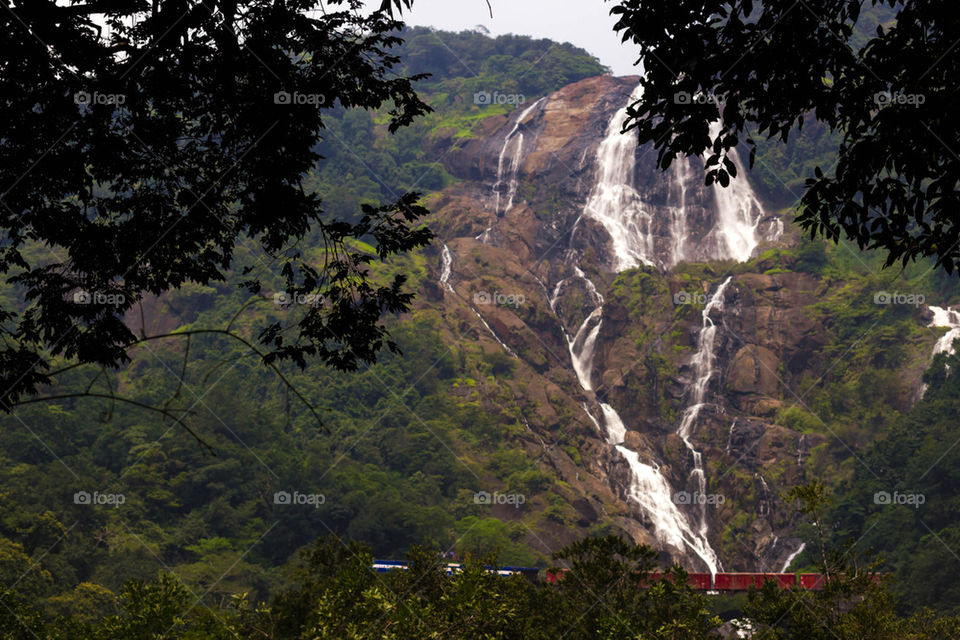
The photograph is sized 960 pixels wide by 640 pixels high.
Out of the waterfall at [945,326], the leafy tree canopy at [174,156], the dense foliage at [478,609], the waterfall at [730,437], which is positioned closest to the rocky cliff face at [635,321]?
the waterfall at [730,437]

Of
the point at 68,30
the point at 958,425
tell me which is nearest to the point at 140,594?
the point at 68,30

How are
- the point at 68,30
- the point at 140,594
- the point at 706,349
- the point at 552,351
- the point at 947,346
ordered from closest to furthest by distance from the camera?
the point at 68,30 → the point at 140,594 → the point at 947,346 → the point at 706,349 → the point at 552,351

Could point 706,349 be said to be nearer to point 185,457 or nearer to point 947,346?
point 947,346

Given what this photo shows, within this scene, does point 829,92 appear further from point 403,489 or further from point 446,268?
point 446,268

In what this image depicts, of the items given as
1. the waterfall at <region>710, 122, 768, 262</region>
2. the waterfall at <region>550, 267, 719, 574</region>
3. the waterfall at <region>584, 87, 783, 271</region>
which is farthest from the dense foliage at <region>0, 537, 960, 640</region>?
the waterfall at <region>710, 122, 768, 262</region>

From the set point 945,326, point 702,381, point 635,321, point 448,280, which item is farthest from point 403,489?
point 945,326

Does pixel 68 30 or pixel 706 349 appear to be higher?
pixel 68 30

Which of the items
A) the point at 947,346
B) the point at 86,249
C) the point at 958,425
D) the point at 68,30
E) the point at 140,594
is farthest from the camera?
the point at 947,346
